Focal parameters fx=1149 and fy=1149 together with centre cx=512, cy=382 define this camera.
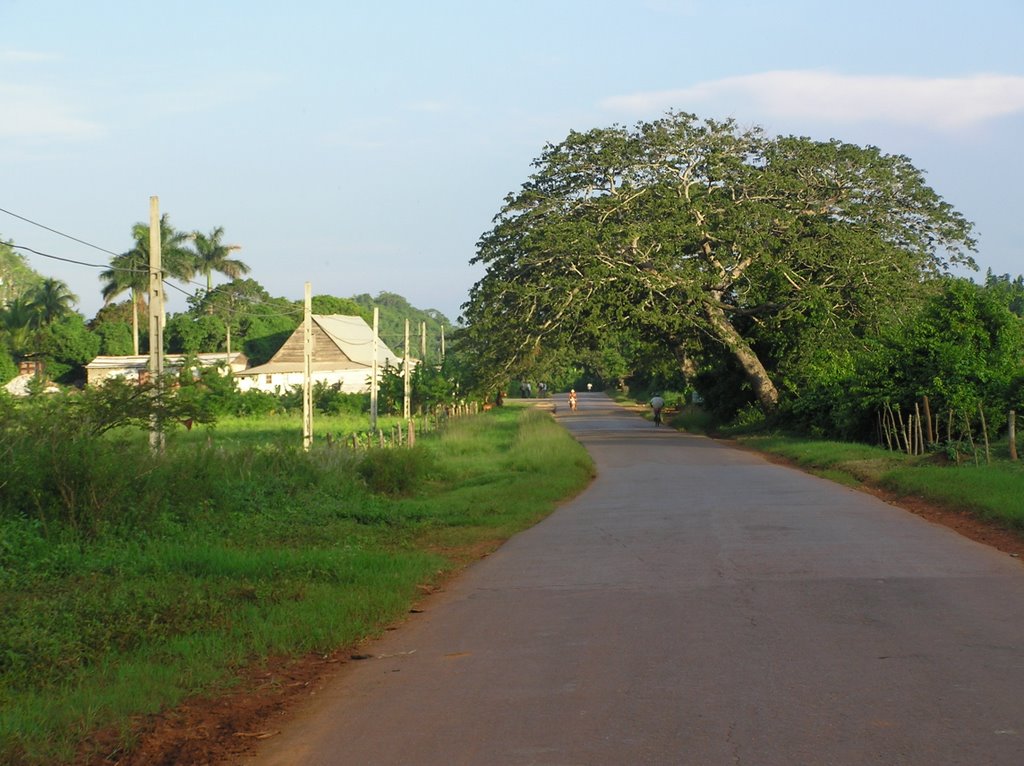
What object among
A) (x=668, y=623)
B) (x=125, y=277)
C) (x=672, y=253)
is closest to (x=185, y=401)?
(x=668, y=623)

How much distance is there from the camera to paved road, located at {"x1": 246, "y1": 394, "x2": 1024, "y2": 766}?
5.74 meters

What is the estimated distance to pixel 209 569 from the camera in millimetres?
11656

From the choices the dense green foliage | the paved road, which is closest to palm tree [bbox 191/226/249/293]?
the dense green foliage

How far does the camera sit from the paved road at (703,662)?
5.74m

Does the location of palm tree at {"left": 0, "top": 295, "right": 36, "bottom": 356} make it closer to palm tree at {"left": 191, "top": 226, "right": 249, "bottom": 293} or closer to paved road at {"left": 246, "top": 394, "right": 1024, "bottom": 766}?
palm tree at {"left": 191, "top": 226, "right": 249, "bottom": 293}

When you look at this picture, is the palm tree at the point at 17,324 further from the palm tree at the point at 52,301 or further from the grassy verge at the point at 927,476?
the grassy verge at the point at 927,476

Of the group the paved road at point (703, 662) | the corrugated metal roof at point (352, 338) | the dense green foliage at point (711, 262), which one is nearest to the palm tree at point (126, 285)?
the corrugated metal roof at point (352, 338)

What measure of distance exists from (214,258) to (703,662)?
83442mm

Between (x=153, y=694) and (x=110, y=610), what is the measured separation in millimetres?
2421

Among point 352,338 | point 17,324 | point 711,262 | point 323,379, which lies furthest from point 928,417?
point 352,338

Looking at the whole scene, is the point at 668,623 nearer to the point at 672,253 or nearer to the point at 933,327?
the point at 933,327

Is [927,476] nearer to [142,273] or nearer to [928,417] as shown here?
[928,417]

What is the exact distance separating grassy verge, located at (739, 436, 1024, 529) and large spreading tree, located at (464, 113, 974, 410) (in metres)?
9.99

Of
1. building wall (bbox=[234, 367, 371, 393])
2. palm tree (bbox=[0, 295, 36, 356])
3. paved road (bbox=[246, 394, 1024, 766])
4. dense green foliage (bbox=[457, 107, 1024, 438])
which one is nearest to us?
paved road (bbox=[246, 394, 1024, 766])
